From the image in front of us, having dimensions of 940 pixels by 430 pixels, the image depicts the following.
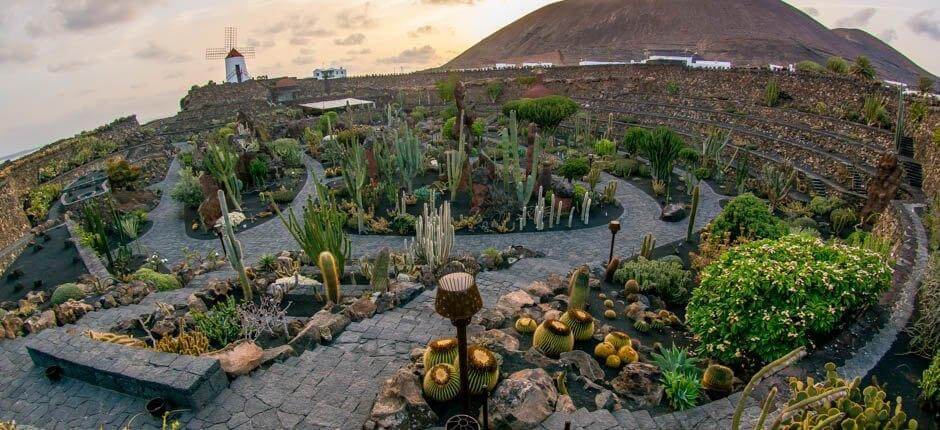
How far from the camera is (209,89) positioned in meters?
38.0

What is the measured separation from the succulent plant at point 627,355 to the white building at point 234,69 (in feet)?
177

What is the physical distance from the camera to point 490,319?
6828 millimetres

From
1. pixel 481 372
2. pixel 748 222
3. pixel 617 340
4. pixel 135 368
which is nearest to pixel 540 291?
pixel 617 340

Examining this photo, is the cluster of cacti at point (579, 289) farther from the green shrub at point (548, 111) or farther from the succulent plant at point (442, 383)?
the green shrub at point (548, 111)

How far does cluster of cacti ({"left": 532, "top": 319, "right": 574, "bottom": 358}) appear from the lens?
6.00 meters

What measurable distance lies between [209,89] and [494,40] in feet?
276

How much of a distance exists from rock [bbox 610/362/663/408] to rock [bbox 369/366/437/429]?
7.40 feet

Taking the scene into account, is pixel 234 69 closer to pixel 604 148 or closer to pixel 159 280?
pixel 604 148

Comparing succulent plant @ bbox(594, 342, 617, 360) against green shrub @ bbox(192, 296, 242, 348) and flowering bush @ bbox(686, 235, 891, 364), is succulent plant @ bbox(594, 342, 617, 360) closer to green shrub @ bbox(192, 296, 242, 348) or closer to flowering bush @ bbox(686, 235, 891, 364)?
flowering bush @ bbox(686, 235, 891, 364)

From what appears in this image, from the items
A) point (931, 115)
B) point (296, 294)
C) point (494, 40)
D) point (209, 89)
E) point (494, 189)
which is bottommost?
point (296, 294)

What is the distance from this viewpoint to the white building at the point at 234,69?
166ft

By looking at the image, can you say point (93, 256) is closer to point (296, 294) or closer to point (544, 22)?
point (296, 294)

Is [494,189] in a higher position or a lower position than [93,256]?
higher

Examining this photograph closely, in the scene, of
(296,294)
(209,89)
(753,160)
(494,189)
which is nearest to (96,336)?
(296,294)
